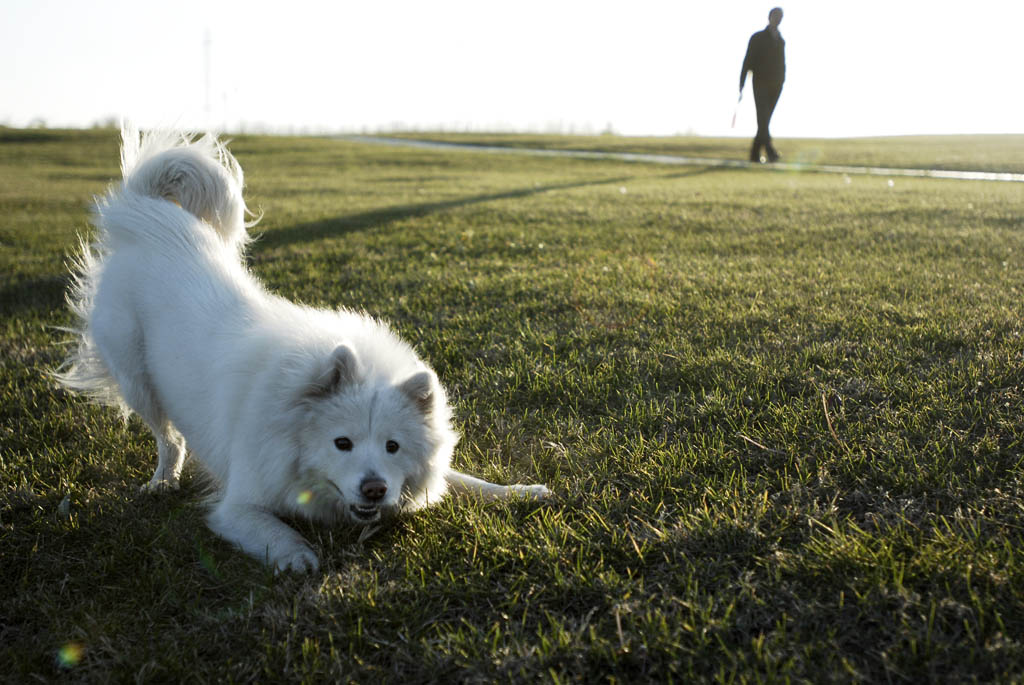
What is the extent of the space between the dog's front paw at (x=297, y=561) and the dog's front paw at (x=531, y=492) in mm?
875

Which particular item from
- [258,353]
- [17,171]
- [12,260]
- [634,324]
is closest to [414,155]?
[17,171]

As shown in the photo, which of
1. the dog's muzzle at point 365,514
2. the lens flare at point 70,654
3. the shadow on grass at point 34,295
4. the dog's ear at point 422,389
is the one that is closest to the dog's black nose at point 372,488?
the dog's muzzle at point 365,514

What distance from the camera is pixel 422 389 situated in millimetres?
3064

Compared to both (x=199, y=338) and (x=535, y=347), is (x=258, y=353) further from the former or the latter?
(x=535, y=347)

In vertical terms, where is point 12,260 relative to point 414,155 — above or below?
below

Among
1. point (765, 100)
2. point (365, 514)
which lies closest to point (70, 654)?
point (365, 514)

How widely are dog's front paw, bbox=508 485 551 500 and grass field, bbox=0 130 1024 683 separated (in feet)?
0.18

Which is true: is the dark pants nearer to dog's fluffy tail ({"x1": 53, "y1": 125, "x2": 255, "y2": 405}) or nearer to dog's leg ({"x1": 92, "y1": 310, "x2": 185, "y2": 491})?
dog's fluffy tail ({"x1": 53, "y1": 125, "x2": 255, "y2": 405})

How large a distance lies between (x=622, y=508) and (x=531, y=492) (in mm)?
426

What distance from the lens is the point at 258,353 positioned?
3.29 m

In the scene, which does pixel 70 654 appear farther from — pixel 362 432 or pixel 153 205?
pixel 153 205

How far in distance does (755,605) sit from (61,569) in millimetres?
2658

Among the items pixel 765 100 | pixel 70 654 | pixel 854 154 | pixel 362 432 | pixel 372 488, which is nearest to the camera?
pixel 70 654

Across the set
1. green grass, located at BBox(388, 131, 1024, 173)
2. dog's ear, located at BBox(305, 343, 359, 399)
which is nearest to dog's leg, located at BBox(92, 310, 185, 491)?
dog's ear, located at BBox(305, 343, 359, 399)
